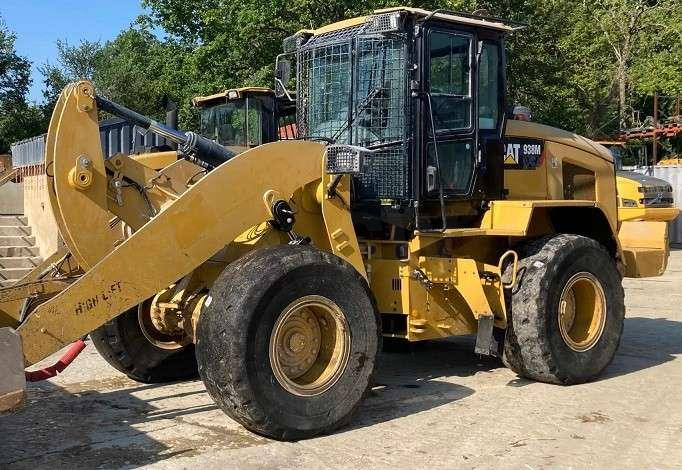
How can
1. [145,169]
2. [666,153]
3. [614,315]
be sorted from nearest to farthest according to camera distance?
[145,169] < [614,315] < [666,153]

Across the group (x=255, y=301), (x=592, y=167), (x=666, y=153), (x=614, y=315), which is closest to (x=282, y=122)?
(x=592, y=167)

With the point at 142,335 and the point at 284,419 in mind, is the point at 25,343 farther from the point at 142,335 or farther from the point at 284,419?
the point at 142,335

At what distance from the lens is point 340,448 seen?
4.98 metres

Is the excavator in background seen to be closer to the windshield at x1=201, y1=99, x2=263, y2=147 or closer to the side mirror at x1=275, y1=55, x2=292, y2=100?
the windshield at x1=201, y1=99, x2=263, y2=147

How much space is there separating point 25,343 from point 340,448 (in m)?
1.95

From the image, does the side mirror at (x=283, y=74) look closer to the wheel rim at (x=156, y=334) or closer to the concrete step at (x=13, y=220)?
the wheel rim at (x=156, y=334)

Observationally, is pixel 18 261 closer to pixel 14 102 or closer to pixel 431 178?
pixel 431 178

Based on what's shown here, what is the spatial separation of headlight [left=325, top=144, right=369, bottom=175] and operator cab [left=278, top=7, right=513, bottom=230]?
1.72ft

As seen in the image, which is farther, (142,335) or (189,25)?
(189,25)

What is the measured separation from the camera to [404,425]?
5.52 metres

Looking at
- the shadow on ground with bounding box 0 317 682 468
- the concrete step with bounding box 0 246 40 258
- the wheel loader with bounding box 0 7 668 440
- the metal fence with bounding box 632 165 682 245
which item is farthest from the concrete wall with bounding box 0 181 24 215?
the metal fence with bounding box 632 165 682 245

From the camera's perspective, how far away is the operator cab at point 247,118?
12.8 m

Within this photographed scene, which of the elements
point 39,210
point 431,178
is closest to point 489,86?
point 431,178

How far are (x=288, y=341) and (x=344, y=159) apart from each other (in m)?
1.31
